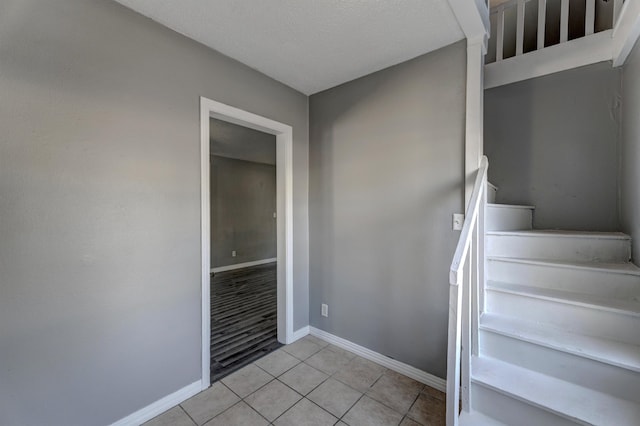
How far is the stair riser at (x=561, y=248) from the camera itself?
165cm

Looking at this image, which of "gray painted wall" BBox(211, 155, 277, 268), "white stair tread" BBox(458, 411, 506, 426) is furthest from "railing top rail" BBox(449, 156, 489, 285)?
"gray painted wall" BBox(211, 155, 277, 268)

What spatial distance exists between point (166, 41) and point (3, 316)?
5.80 feet

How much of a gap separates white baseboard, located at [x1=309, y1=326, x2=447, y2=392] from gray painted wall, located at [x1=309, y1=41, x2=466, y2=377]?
5cm

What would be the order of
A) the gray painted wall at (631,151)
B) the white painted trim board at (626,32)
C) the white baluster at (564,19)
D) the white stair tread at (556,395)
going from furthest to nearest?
the white baluster at (564,19), the gray painted wall at (631,151), the white painted trim board at (626,32), the white stair tread at (556,395)

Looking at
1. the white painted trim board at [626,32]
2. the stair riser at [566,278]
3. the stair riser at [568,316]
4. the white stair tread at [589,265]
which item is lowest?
the stair riser at [568,316]

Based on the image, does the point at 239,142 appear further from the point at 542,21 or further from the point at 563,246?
the point at 563,246

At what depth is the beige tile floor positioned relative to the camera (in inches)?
64.9

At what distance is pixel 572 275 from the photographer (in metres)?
1.53

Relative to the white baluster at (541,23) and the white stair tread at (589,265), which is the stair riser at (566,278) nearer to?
the white stair tread at (589,265)

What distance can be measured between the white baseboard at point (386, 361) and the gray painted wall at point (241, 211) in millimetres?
3713

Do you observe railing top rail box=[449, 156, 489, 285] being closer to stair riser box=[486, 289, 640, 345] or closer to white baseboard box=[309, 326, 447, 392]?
stair riser box=[486, 289, 640, 345]

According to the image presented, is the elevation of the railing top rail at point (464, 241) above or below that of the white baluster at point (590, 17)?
below

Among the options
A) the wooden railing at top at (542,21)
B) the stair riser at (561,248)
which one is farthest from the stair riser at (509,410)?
the wooden railing at top at (542,21)

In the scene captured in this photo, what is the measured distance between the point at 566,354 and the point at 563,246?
82cm
